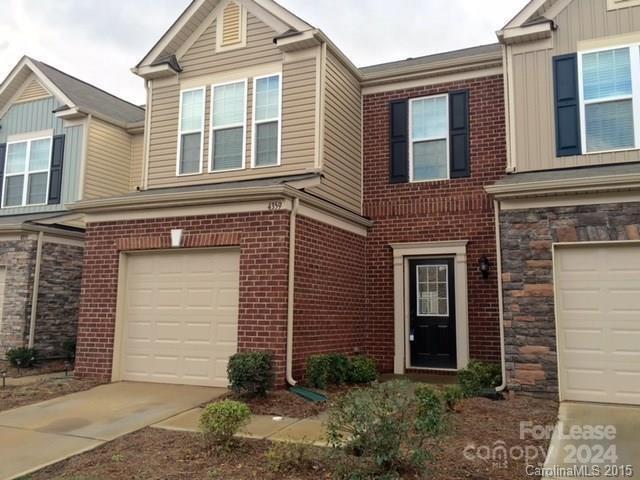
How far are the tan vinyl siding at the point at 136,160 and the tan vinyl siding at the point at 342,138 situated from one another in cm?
672

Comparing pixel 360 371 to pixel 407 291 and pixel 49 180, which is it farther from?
pixel 49 180

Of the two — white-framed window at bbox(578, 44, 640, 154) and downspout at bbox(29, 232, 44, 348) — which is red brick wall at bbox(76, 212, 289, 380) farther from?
white-framed window at bbox(578, 44, 640, 154)

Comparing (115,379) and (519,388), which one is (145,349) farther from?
(519,388)

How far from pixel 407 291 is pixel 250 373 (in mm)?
4278

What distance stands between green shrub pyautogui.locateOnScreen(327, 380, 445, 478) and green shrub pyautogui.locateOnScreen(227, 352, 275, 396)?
2.86m

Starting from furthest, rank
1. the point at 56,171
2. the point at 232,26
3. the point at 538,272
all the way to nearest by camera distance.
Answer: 1. the point at 56,171
2. the point at 232,26
3. the point at 538,272

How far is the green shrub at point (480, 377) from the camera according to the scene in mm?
8164

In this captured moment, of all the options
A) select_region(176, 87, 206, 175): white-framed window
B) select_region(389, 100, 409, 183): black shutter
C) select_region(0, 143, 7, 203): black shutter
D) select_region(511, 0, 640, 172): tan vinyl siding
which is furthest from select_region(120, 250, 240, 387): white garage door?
select_region(0, 143, 7, 203): black shutter

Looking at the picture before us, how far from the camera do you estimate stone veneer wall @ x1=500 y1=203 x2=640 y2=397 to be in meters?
7.54

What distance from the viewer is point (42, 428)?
6.61 m

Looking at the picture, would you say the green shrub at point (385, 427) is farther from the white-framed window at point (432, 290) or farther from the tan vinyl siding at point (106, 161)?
the tan vinyl siding at point (106, 161)

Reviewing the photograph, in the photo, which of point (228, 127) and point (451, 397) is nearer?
point (451, 397)

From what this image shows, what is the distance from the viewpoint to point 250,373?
7477mm

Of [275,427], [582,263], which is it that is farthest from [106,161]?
[582,263]
